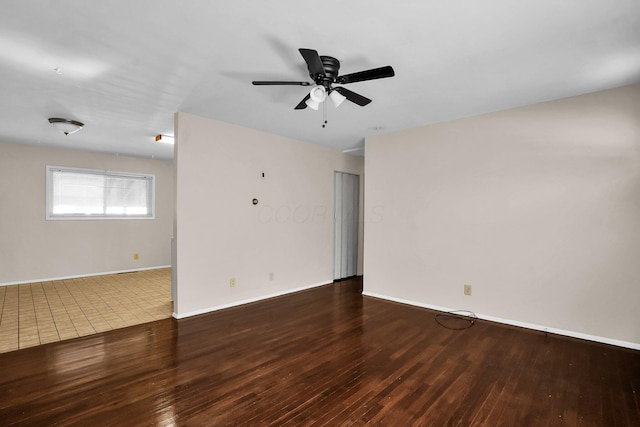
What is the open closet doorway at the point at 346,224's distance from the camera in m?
6.04

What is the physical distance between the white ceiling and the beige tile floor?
2.51m

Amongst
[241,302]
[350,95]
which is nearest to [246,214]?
[241,302]

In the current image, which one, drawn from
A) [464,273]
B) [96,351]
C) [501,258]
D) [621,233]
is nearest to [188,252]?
[96,351]

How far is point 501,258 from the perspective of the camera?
3.73 m

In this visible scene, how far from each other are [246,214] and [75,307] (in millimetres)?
2586

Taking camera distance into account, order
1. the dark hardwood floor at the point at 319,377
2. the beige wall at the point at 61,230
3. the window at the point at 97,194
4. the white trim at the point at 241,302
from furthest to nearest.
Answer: the window at the point at 97,194, the beige wall at the point at 61,230, the white trim at the point at 241,302, the dark hardwood floor at the point at 319,377

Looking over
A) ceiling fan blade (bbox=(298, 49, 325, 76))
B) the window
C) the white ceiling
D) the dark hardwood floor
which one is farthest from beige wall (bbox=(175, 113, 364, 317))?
the window

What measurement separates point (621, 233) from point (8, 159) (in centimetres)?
883

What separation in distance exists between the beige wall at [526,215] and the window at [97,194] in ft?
17.8

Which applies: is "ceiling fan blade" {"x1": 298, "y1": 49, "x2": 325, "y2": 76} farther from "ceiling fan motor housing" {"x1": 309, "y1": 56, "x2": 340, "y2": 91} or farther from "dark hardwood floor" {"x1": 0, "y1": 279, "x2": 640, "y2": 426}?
"dark hardwood floor" {"x1": 0, "y1": 279, "x2": 640, "y2": 426}

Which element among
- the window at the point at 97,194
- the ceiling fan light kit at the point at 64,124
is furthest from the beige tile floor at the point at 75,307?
the ceiling fan light kit at the point at 64,124

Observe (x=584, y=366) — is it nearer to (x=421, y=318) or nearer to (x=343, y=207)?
(x=421, y=318)

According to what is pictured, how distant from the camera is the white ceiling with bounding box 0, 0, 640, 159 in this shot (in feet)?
6.26

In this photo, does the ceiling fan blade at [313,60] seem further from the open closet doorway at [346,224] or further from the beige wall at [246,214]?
the open closet doorway at [346,224]
